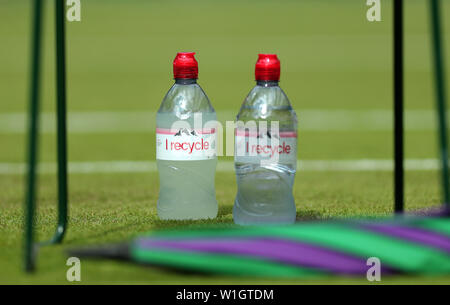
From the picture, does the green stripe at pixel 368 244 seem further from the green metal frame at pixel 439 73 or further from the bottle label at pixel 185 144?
the bottle label at pixel 185 144

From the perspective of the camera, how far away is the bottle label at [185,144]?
197 inches

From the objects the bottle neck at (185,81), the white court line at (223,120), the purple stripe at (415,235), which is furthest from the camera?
the white court line at (223,120)

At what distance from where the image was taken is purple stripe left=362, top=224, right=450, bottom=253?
13.5 feet

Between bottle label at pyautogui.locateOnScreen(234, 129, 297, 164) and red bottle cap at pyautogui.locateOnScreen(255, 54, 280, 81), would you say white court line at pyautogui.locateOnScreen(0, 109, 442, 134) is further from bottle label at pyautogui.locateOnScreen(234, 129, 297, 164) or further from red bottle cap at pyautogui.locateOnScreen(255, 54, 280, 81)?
bottle label at pyautogui.locateOnScreen(234, 129, 297, 164)

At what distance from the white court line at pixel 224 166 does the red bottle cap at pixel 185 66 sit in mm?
3315

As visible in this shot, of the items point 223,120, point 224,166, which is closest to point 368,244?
point 224,166

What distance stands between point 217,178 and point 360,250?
4033mm

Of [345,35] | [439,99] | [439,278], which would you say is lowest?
[439,278]

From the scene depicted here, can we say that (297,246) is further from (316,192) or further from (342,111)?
(342,111)

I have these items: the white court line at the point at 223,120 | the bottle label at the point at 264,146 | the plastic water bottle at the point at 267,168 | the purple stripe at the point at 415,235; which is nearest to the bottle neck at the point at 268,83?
the plastic water bottle at the point at 267,168

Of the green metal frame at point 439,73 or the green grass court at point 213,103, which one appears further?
the green grass court at point 213,103

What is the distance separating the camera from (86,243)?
4.73 m

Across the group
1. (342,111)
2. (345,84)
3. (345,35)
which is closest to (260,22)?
(345,35)

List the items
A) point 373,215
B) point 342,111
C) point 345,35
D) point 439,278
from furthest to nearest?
1. point 345,35
2. point 342,111
3. point 373,215
4. point 439,278
